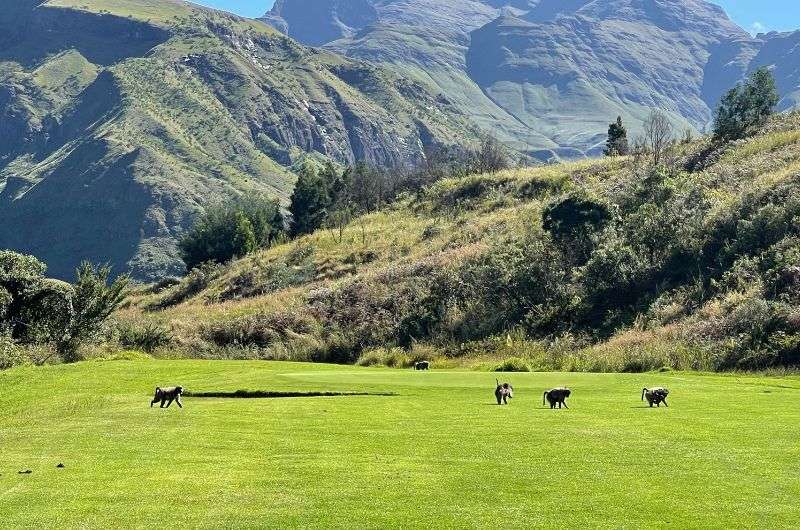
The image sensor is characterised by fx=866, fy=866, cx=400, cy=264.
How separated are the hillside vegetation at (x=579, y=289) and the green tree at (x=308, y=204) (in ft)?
91.2

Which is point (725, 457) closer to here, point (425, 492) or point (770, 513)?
point (770, 513)

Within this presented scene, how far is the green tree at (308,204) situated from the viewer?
94562 mm

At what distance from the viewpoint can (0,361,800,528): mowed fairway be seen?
10.3 meters

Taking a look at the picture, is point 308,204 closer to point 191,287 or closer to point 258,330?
point 191,287

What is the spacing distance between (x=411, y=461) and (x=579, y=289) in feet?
110

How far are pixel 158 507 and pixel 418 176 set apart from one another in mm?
93966

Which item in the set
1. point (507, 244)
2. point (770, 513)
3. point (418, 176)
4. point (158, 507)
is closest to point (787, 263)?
point (507, 244)

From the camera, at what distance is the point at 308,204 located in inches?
3839

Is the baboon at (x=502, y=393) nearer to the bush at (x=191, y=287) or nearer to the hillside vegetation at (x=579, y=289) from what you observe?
the hillside vegetation at (x=579, y=289)

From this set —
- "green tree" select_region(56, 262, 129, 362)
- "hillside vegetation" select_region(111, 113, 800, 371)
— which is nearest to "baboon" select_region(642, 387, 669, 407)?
"hillside vegetation" select_region(111, 113, 800, 371)

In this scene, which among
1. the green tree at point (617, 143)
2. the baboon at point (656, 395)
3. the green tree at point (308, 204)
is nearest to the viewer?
the baboon at point (656, 395)

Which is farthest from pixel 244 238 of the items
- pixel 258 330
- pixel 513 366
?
pixel 513 366

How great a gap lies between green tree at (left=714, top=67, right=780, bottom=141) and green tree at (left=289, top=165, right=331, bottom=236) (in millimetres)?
42940

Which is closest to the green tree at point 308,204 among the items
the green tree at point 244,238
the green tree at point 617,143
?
the green tree at point 244,238
